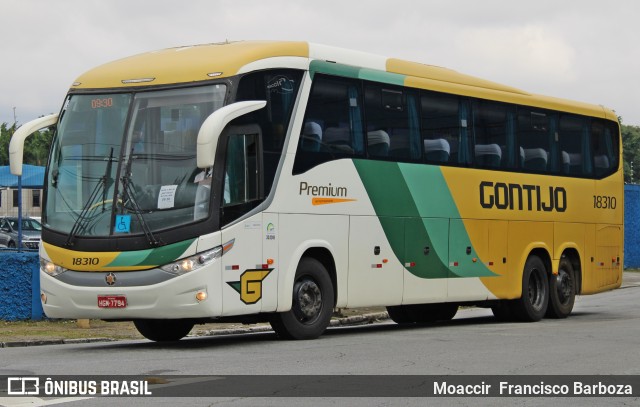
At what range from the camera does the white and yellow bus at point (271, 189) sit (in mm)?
15531

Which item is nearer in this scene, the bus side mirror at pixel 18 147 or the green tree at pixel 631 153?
the bus side mirror at pixel 18 147

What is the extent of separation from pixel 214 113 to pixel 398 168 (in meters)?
4.81

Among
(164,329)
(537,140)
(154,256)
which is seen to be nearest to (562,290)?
(537,140)

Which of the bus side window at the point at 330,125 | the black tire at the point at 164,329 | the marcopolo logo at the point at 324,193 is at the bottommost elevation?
the black tire at the point at 164,329

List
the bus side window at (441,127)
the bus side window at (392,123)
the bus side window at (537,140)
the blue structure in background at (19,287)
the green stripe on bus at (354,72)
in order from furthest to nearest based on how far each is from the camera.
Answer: the bus side window at (537,140), the blue structure in background at (19,287), the bus side window at (441,127), the bus side window at (392,123), the green stripe on bus at (354,72)

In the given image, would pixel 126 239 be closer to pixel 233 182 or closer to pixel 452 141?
pixel 233 182

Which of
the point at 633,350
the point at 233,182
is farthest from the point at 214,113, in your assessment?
the point at 633,350

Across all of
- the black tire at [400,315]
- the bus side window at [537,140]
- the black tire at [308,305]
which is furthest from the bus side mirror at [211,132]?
the bus side window at [537,140]

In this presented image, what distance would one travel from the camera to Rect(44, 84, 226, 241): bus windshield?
15.6m

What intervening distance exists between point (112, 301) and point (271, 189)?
8.56ft

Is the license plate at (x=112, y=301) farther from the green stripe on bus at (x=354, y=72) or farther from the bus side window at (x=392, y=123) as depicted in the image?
the bus side window at (x=392, y=123)

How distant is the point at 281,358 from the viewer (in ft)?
46.3

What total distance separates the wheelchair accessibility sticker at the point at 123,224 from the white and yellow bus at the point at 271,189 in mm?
20

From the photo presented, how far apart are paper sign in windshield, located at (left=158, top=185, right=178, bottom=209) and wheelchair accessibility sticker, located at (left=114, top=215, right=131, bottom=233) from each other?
44 centimetres
